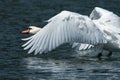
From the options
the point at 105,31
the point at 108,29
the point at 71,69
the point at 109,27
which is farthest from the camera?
the point at 109,27

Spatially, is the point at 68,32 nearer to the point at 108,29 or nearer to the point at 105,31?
the point at 105,31

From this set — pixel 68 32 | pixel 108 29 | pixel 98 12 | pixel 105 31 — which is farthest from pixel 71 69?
pixel 98 12

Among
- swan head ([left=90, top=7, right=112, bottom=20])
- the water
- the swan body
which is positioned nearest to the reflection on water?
the water

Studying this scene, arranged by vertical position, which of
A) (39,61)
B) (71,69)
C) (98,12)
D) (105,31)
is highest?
(98,12)

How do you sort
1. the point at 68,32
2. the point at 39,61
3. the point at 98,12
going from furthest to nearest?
the point at 98,12
the point at 39,61
the point at 68,32

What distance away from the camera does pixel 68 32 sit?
17.1 m

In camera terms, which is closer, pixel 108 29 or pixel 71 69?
pixel 71 69

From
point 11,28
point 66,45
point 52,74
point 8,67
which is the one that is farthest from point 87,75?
point 11,28

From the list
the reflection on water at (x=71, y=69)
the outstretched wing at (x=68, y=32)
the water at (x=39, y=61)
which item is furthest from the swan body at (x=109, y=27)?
the outstretched wing at (x=68, y=32)

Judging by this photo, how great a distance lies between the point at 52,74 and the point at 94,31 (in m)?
2.15

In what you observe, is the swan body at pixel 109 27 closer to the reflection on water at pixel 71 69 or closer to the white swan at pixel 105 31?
the white swan at pixel 105 31

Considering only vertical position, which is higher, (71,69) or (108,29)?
(108,29)

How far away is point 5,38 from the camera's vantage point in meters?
20.1

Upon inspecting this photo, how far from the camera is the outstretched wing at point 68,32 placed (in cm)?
1697
